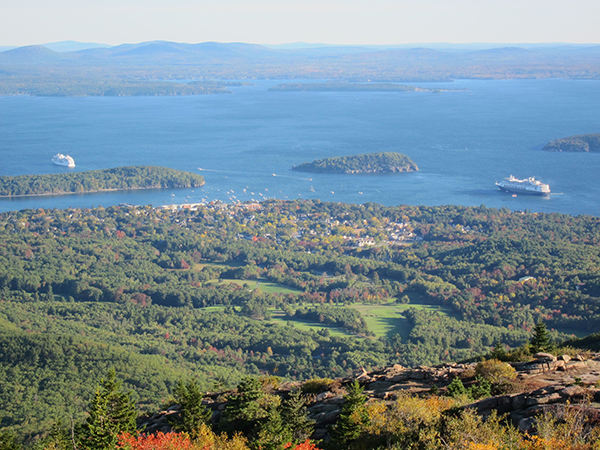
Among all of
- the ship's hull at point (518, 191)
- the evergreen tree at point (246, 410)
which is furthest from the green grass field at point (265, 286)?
the ship's hull at point (518, 191)

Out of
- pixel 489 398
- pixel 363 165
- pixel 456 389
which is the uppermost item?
pixel 489 398

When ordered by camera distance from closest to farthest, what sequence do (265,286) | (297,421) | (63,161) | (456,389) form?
(456,389), (297,421), (265,286), (63,161)

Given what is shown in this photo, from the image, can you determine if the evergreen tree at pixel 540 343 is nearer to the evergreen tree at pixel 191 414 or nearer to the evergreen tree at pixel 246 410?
the evergreen tree at pixel 246 410

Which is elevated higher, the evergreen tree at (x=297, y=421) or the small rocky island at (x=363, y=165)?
the evergreen tree at (x=297, y=421)

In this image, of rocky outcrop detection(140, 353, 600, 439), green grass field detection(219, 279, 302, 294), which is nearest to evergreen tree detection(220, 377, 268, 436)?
rocky outcrop detection(140, 353, 600, 439)

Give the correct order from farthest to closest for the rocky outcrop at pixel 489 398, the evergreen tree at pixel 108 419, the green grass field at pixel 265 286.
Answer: the green grass field at pixel 265 286 → the evergreen tree at pixel 108 419 → the rocky outcrop at pixel 489 398

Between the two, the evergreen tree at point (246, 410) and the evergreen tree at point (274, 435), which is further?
the evergreen tree at point (246, 410)

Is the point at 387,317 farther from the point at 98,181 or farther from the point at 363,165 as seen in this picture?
the point at 98,181

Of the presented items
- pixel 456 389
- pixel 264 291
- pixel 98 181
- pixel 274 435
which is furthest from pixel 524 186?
pixel 274 435
